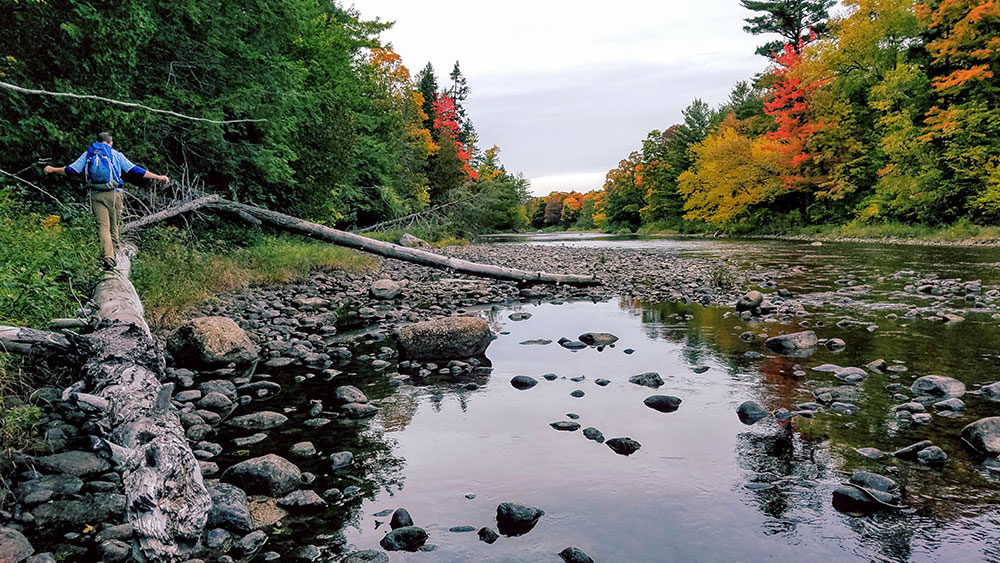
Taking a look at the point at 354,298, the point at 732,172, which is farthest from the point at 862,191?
the point at 354,298

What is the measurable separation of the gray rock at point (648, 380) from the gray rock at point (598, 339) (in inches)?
68.7

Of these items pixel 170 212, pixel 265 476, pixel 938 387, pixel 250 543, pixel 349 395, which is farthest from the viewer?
pixel 170 212

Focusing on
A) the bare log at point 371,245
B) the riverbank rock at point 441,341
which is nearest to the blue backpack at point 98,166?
Answer: the bare log at point 371,245

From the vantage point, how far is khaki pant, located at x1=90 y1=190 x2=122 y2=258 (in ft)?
24.2

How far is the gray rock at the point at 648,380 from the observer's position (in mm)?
5594

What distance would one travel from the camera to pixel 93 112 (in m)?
9.08

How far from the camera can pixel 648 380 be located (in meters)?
5.66

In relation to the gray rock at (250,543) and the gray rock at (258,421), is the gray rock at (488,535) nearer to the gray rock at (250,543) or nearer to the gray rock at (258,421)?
the gray rock at (250,543)

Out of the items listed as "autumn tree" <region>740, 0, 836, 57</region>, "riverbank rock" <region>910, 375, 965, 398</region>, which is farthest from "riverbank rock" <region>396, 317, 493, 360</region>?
"autumn tree" <region>740, 0, 836, 57</region>

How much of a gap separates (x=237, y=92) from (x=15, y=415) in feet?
35.0

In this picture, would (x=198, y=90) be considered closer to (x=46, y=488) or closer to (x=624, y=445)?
(x=46, y=488)

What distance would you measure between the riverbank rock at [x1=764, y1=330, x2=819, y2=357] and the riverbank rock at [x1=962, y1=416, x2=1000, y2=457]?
2.67 m

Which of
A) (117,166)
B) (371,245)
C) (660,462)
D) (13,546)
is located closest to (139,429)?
(13,546)

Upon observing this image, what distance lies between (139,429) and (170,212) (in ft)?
28.6
